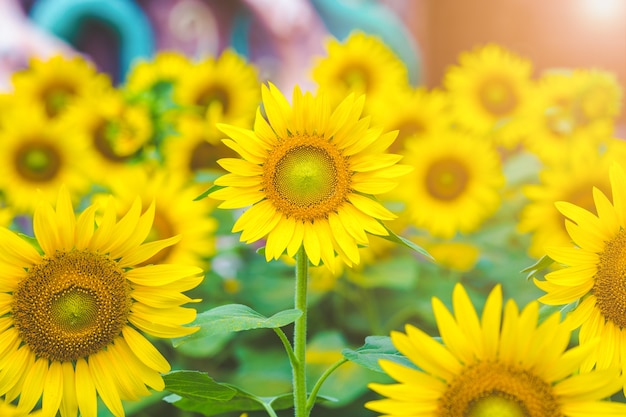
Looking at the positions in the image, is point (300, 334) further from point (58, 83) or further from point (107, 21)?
point (107, 21)

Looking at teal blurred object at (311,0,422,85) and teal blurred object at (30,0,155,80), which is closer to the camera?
teal blurred object at (30,0,155,80)

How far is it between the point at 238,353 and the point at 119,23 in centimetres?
176

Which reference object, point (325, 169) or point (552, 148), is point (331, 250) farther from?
point (552, 148)

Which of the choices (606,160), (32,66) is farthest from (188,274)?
(32,66)

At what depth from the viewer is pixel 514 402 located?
0.32 metres

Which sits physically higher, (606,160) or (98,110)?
(98,110)

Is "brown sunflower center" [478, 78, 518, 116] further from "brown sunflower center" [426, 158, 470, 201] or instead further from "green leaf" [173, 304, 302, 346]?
"green leaf" [173, 304, 302, 346]

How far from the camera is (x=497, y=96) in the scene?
1.15m

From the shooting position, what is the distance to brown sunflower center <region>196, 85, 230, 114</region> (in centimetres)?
112

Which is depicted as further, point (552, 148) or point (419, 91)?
point (419, 91)

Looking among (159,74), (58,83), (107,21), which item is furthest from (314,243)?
(107,21)

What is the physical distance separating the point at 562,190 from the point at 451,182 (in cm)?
27

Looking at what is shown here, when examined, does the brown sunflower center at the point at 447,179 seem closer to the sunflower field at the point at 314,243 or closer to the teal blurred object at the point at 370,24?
the sunflower field at the point at 314,243

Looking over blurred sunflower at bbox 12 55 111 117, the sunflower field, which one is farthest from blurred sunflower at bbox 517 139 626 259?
blurred sunflower at bbox 12 55 111 117
